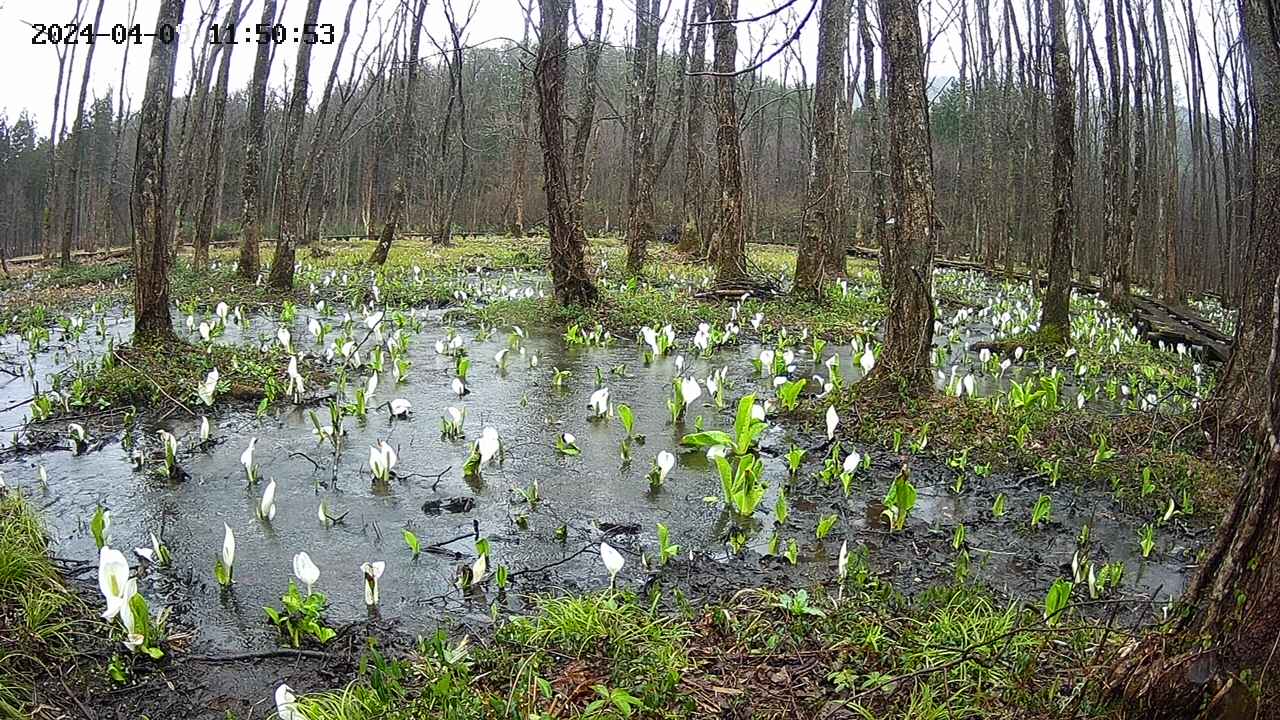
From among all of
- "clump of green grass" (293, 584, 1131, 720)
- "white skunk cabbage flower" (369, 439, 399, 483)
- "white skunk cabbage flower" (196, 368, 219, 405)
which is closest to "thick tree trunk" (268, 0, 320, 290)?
"white skunk cabbage flower" (196, 368, 219, 405)

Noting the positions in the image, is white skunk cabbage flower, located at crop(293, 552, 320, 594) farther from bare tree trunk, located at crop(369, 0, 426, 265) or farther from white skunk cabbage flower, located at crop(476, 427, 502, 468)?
bare tree trunk, located at crop(369, 0, 426, 265)

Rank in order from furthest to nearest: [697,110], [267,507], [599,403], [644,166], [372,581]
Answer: [697,110] → [644,166] → [599,403] → [267,507] → [372,581]

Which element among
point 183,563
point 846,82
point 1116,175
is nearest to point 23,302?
point 183,563

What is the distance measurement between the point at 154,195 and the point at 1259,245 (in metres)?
8.22

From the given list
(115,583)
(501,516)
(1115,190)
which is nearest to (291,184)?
(501,516)

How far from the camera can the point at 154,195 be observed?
709cm

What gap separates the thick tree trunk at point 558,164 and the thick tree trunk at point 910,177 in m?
5.67

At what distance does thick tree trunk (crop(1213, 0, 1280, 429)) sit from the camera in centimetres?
523

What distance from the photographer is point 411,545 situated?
3.72m

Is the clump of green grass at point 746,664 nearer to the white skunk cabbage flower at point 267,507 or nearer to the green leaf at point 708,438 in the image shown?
the green leaf at point 708,438

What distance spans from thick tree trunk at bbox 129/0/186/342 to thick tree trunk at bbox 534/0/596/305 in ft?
15.0

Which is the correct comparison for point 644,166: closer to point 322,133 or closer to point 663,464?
point 322,133

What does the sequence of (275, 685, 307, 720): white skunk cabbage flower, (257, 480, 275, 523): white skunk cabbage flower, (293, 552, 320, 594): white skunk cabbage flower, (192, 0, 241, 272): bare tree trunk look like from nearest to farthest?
(275, 685, 307, 720): white skunk cabbage flower, (293, 552, 320, 594): white skunk cabbage flower, (257, 480, 275, 523): white skunk cabbage flower, (192, 0, 241, 272): bare tree trunk

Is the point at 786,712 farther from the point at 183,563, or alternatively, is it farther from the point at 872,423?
the point at 872,423
